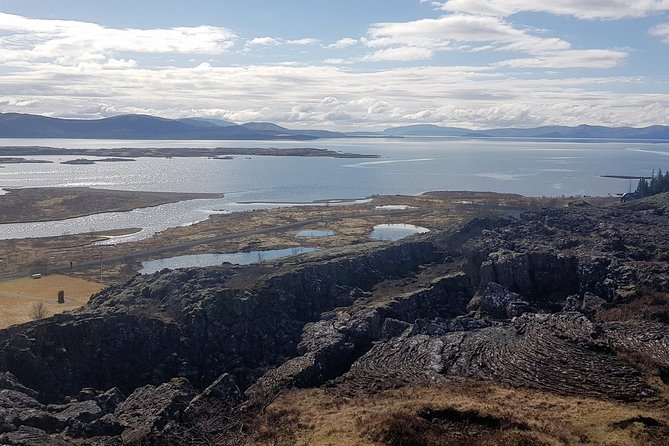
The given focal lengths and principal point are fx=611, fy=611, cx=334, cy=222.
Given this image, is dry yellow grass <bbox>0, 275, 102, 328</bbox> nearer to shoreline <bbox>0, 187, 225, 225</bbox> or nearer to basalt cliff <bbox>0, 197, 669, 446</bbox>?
basalt cliff <bbox>0, 197, 669, 446</bbox>

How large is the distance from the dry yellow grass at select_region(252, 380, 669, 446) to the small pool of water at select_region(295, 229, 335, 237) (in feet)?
243

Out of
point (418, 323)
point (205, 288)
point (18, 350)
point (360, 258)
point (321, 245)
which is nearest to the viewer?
point (18, 350)

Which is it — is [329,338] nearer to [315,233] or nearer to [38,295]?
[38,295]

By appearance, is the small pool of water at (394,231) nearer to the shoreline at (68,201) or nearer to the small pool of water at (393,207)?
the small pool of water at (393,207)

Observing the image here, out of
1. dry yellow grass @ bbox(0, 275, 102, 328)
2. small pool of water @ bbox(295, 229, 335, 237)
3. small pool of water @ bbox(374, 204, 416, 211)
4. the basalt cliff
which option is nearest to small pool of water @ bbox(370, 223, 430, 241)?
small pool of water @ bbox(295, 229, 335, 237)

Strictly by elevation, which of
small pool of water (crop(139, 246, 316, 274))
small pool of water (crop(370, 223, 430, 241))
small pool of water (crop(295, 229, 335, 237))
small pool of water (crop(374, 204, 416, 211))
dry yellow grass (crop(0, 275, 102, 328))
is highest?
small pool of water (crop(374, 204, 416, 211))

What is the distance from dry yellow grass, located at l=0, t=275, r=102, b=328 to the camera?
59.9 m

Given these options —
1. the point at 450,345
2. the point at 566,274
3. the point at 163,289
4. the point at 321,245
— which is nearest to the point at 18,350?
the point at 163,289

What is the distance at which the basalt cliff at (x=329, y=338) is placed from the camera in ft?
118

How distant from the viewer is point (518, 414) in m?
32.6

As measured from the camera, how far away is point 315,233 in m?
114

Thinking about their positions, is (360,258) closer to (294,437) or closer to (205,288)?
(205,288)

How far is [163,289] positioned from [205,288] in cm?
414

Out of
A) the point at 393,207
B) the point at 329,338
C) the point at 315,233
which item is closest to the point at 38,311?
the point at 329,338
